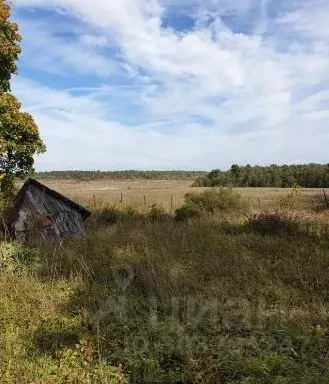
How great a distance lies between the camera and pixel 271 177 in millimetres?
95188

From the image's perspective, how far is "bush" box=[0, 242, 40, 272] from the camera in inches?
334

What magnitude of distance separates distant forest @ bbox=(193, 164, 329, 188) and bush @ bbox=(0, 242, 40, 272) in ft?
250

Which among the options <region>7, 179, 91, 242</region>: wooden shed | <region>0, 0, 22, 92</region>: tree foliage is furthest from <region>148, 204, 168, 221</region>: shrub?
<region>0, 0, 22, 92</region>: tree foliage

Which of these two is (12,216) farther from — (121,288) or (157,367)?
(157,367)

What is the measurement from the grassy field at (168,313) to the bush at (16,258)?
0.8 inches

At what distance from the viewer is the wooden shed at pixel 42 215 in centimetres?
1383

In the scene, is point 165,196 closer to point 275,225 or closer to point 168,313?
point 275,225

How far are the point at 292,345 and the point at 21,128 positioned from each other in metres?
11.9

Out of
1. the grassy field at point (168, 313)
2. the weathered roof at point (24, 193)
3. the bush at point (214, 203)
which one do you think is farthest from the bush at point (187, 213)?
the grassy field at point (168, 313)

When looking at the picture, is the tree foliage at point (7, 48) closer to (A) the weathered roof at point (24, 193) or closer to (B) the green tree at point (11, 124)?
(B) the green tree at point (11, 124)

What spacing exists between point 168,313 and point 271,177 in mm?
91544

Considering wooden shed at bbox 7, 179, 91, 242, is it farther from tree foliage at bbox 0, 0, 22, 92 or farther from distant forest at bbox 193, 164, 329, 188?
distant forest at bbox 193, 164, 329, 188

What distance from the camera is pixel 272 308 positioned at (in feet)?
22.7

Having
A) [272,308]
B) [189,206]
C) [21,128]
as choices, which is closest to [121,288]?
[272,308]
